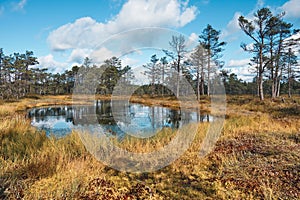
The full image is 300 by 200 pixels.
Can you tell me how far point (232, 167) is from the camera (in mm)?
4172

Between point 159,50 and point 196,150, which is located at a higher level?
point 159,50

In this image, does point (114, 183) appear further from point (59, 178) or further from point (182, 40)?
point (182, 40)

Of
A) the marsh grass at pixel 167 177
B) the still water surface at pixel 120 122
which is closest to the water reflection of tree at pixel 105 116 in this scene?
the still water surface at pixel 120 122

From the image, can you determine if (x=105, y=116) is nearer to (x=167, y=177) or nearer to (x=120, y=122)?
(x=120, y=122)

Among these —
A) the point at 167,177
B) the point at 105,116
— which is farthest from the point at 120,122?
the point at 167,177

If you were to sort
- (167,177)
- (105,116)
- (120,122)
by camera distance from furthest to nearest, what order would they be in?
(105,116), (120,122), (167,177)

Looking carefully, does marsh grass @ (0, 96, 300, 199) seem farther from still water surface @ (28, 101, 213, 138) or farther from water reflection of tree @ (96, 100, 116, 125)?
water reflection of tree @ (96, 100, 116, 125)

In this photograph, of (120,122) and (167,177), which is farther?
(120,122)

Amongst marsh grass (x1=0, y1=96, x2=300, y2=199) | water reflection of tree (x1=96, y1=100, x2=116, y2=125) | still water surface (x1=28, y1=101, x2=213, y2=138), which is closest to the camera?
marsh grass (x1=0, y1=96, x2=300, y2=199)

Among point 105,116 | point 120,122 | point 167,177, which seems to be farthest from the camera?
point 105,116

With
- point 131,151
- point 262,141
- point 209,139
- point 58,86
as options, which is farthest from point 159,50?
point 58,86

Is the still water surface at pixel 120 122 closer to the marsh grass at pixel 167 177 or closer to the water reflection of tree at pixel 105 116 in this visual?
the water reflection of tree at pixel 105 116

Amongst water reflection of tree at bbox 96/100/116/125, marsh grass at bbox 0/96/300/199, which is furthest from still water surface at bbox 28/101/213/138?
marsh grass at bbox 0/96/300/199

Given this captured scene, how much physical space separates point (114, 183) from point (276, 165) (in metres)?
3.13
